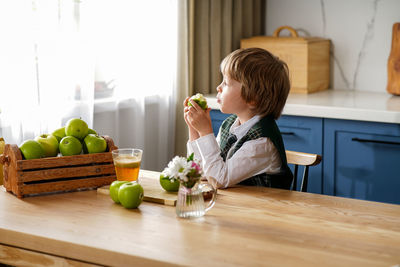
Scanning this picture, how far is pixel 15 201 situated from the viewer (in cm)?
154

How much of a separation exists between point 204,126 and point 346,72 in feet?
6.62

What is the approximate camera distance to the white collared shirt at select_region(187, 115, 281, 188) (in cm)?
169

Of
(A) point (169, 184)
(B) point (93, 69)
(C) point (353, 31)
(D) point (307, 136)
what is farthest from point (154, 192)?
(C) point (353, 31)

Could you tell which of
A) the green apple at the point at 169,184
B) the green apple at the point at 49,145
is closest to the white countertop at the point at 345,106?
the green apple at the point at 169,184

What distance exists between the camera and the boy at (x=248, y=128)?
1.71 m

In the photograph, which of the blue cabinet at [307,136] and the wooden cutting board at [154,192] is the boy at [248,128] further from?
the blue cabinet at [307,136]

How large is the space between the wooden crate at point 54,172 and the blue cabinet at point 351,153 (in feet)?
4.58

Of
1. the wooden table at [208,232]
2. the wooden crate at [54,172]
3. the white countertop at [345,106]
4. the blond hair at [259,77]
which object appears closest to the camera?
the wooden table at [208,232]

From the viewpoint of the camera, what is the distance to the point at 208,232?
1.26 meters

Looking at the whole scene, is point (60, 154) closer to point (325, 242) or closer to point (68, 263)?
point (68, 263)

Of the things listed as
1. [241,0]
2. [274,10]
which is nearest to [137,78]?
[241,0]

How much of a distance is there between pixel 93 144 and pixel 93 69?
0.90 meters

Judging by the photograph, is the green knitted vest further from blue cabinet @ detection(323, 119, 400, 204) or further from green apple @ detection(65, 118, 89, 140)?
blue cabinet @ detection(323, 119, 400, 204)

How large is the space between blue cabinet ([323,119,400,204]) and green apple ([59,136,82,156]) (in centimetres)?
150
